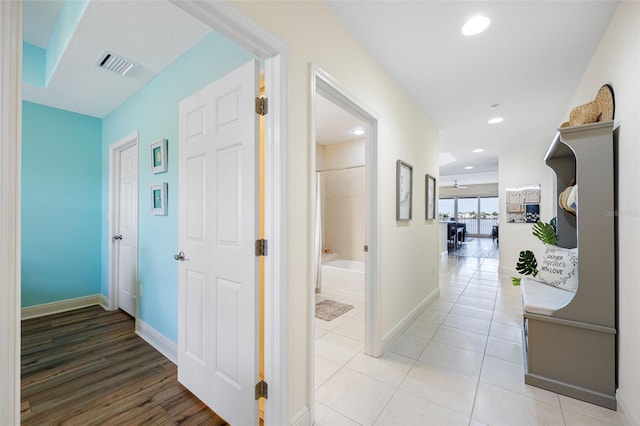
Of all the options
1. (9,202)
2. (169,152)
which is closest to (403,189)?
(169,152)

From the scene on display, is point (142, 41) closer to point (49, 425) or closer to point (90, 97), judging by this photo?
point (90, 97)

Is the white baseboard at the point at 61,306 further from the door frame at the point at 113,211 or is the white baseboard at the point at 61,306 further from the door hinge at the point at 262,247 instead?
the door hinge at the point at 262,247

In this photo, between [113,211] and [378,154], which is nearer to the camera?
[378,154]

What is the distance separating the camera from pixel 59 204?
3.35 meters

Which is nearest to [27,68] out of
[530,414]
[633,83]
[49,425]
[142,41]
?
[142,41]

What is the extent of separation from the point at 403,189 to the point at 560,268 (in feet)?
4.85

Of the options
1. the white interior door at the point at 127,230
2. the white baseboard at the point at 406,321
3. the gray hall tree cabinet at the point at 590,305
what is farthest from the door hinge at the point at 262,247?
the white interior door at the point at 127,230

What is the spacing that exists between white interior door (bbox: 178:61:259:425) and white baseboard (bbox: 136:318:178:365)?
15.3 inches

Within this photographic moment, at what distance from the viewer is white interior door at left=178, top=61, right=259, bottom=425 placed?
142 cm

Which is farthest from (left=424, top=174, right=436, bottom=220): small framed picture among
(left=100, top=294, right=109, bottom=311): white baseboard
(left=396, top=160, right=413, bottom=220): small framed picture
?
(left=100, top=294, right=109, bottom=311): white baseboard

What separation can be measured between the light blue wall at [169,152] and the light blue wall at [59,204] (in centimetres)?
121

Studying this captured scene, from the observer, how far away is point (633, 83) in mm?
1506

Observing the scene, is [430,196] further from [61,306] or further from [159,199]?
[61,306]

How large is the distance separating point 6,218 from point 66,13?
250 centimetres
